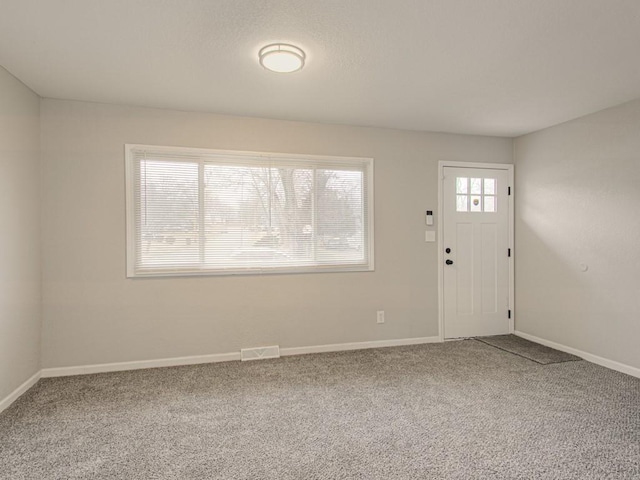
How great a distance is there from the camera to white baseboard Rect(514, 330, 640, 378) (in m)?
3.37

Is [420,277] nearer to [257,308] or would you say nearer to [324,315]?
[324,315]

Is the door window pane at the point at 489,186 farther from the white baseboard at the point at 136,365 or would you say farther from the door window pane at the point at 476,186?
the white baseboard at the point at 136,365

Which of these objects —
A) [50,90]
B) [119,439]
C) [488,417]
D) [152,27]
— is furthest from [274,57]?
[488,417]

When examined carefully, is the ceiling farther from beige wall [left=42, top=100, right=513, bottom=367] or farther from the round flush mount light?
beige wall [left=42, top=100, right=513, bottom=367]

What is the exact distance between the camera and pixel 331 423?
8.27 ft

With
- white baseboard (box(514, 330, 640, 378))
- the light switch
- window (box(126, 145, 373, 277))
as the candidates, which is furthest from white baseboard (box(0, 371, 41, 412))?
white baseboard (box(514, 330, 640, 378))

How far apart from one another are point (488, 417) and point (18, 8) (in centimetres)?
384

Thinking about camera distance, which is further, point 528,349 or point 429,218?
point 429,218

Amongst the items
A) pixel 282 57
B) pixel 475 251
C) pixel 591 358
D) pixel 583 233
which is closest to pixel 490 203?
pixel 475 251

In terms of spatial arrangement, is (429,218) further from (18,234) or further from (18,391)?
(18,391)

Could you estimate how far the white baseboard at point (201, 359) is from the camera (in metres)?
3.37

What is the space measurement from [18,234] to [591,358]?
→ 17.7ft

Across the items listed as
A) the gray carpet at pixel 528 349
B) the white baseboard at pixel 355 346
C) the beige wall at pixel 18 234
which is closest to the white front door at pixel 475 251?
the gray carpet at pixel 528 349

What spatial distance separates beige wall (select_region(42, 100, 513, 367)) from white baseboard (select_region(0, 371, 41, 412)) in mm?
164
